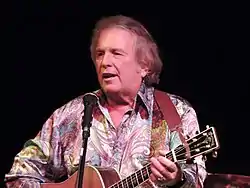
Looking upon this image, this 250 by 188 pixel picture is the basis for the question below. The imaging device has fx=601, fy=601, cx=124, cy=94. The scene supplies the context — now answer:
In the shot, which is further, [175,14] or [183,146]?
[175,14]

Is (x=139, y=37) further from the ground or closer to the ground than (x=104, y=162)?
further from the ground

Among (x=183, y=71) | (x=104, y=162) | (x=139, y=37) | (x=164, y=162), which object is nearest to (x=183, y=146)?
(x=164, y=162)

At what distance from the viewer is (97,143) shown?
107 inches

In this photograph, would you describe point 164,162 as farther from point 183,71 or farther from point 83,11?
point 83,11

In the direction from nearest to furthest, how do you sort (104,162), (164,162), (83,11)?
(164,162), (104,162), (83,11)

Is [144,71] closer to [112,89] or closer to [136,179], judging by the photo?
[112,89]

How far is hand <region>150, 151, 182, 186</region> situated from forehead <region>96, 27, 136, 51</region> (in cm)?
66

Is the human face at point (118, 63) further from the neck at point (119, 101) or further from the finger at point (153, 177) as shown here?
the finger at point (153, 177)

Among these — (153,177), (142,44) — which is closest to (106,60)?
(142,44)

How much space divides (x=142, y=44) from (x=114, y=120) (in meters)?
0.38

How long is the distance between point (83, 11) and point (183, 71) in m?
0.70

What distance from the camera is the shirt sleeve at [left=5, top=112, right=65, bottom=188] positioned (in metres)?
2.79

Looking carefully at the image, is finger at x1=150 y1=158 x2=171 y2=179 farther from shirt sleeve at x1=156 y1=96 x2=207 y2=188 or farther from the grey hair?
the grey hair

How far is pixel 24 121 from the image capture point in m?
3.52
